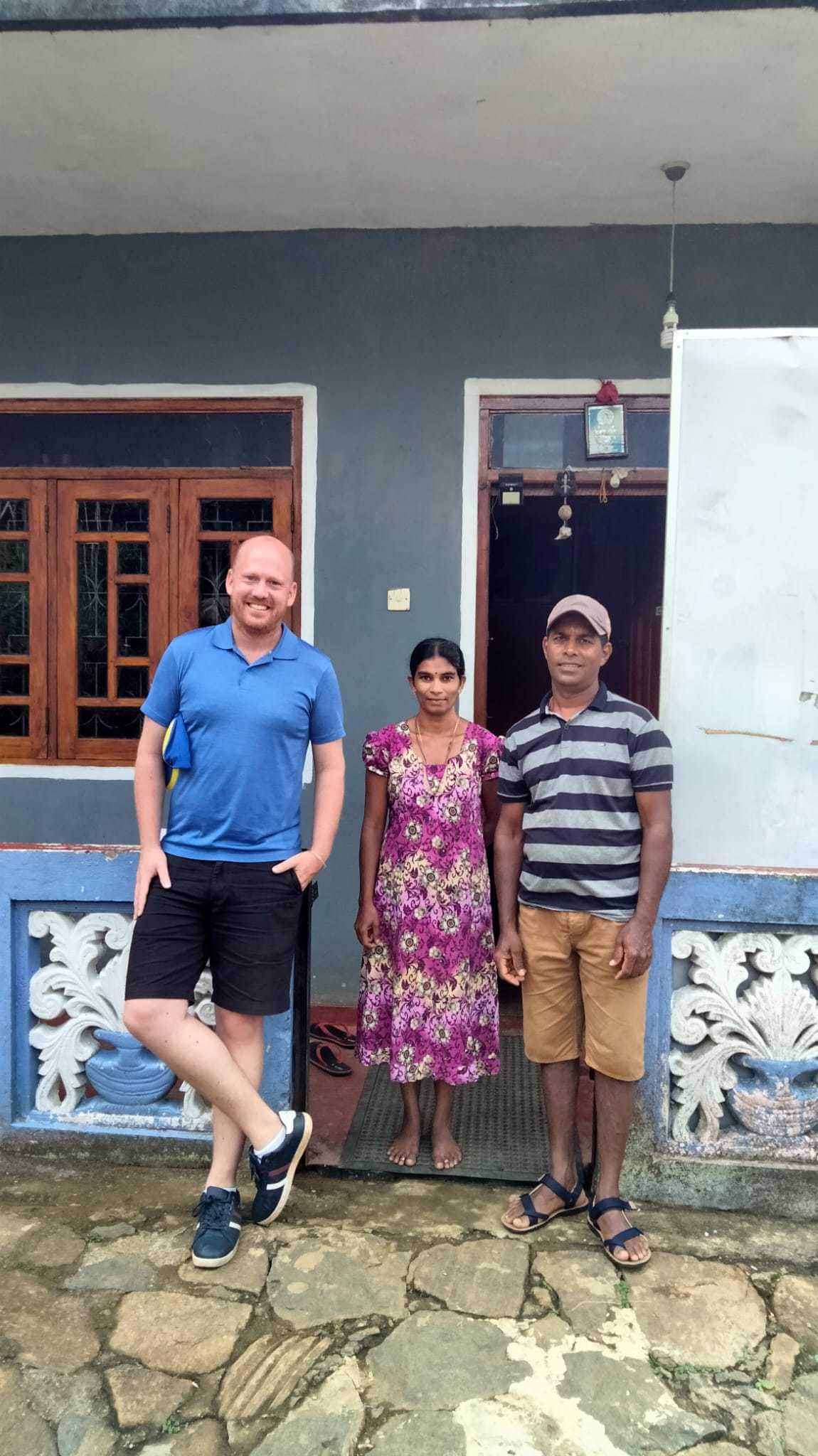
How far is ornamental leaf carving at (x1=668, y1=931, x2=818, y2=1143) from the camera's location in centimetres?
265

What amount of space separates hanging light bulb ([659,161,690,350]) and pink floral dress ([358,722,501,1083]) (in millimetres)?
1993

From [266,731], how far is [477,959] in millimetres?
1007

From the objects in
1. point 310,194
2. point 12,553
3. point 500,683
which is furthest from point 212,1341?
point 500,683

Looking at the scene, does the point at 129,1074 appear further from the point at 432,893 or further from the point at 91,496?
the point at 91,496

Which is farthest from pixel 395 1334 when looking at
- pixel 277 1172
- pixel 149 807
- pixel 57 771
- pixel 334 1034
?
pixel 57 771

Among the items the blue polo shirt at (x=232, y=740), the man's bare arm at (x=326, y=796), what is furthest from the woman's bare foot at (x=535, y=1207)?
the blue polo shirt at (x=232, y=740)

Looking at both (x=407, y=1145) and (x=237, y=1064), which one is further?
(x=407, y=1145)

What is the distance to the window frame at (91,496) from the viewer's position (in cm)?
436

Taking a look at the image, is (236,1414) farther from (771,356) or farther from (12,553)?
(12,553)

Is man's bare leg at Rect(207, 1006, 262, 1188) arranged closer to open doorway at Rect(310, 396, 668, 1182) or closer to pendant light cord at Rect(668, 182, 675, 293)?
open doorway at Rect(310, 396, 668, 1182)

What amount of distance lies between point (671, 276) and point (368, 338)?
136 cm

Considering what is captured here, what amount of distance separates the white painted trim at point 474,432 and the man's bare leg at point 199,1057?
2197 mm

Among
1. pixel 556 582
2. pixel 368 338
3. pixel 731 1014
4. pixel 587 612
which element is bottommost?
pixel 731 1014

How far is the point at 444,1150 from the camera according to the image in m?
2.88
